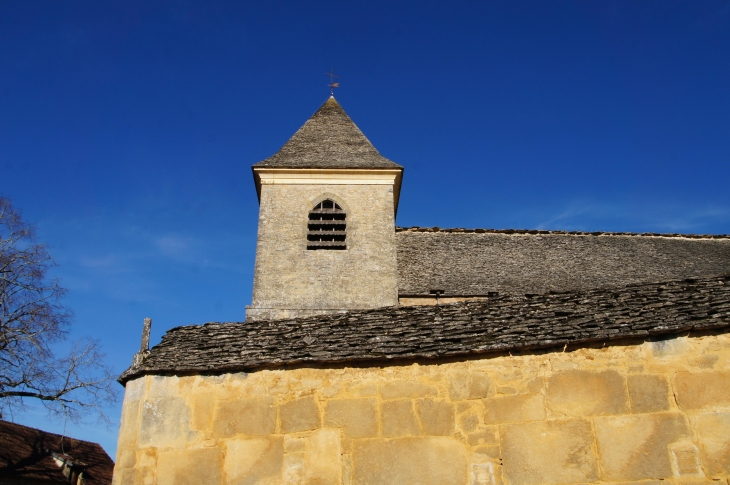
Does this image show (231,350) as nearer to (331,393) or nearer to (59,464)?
(331,393)

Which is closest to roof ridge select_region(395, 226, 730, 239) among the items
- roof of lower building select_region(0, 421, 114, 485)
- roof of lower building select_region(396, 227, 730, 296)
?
roof of lower building select_region(396, 227, 730, 296)

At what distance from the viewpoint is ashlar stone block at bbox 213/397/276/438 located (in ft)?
13.5

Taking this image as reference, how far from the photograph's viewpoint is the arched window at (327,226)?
15.3 meters

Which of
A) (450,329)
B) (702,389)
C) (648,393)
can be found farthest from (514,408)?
(702,389)

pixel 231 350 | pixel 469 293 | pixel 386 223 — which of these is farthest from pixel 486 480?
pixel 386 223

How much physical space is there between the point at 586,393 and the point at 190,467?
274cm

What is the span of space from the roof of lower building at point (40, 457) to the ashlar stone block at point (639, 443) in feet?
51.0

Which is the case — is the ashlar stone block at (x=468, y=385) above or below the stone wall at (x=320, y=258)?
below

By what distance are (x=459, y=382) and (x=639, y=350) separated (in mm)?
1227

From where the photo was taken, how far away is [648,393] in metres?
3.87

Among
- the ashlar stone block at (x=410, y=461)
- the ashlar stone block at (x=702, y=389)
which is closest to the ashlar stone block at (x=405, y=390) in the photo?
the ashlar stone block at (x=410, y=461)

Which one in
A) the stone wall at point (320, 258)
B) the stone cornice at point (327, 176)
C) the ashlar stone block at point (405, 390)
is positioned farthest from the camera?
the stone cornice at point (327, 176)

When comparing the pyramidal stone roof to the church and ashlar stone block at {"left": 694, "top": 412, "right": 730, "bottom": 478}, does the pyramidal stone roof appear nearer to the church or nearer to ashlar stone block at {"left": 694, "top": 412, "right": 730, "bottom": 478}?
the church

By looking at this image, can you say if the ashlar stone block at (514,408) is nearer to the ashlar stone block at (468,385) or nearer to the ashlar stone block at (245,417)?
the ashlar stone block at (468,385)
